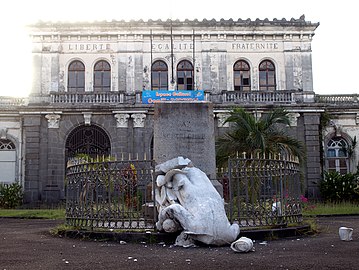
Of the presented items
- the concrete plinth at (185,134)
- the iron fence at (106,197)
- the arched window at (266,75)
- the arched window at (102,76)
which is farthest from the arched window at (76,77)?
the concrete plinth at (185,134)

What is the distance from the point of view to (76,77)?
26594mm

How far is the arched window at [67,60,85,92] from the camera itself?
2645cm

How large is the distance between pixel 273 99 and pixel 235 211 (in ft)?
56.9

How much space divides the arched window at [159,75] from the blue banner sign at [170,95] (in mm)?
1339

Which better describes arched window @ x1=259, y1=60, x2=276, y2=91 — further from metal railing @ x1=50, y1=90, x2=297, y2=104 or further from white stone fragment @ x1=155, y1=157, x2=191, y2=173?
white stone fragment @ x1=155, y1=157, x2=191, y2=173

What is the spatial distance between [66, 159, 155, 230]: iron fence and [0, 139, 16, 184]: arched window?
18.1m

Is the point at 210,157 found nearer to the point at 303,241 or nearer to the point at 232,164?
the point at 232,164

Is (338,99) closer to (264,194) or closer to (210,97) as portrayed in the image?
(210,97)

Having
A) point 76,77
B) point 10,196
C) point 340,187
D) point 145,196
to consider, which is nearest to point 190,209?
point 145,196

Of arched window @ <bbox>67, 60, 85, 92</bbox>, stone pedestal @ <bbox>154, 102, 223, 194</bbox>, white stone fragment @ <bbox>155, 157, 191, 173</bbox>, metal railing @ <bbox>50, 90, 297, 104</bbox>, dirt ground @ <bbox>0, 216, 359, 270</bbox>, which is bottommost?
dirt ground @ <bbox>0, 216, 359, 270</bbox>

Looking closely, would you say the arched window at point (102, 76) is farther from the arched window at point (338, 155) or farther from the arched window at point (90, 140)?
the arched window at point (338, 155)

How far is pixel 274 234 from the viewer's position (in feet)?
27.0

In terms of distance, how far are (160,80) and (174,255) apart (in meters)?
20.7

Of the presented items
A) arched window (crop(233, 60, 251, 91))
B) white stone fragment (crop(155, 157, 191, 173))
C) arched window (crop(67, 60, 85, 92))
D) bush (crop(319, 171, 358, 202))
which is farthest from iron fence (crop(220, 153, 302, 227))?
arched window (crop(67, 60, 85, 92))
